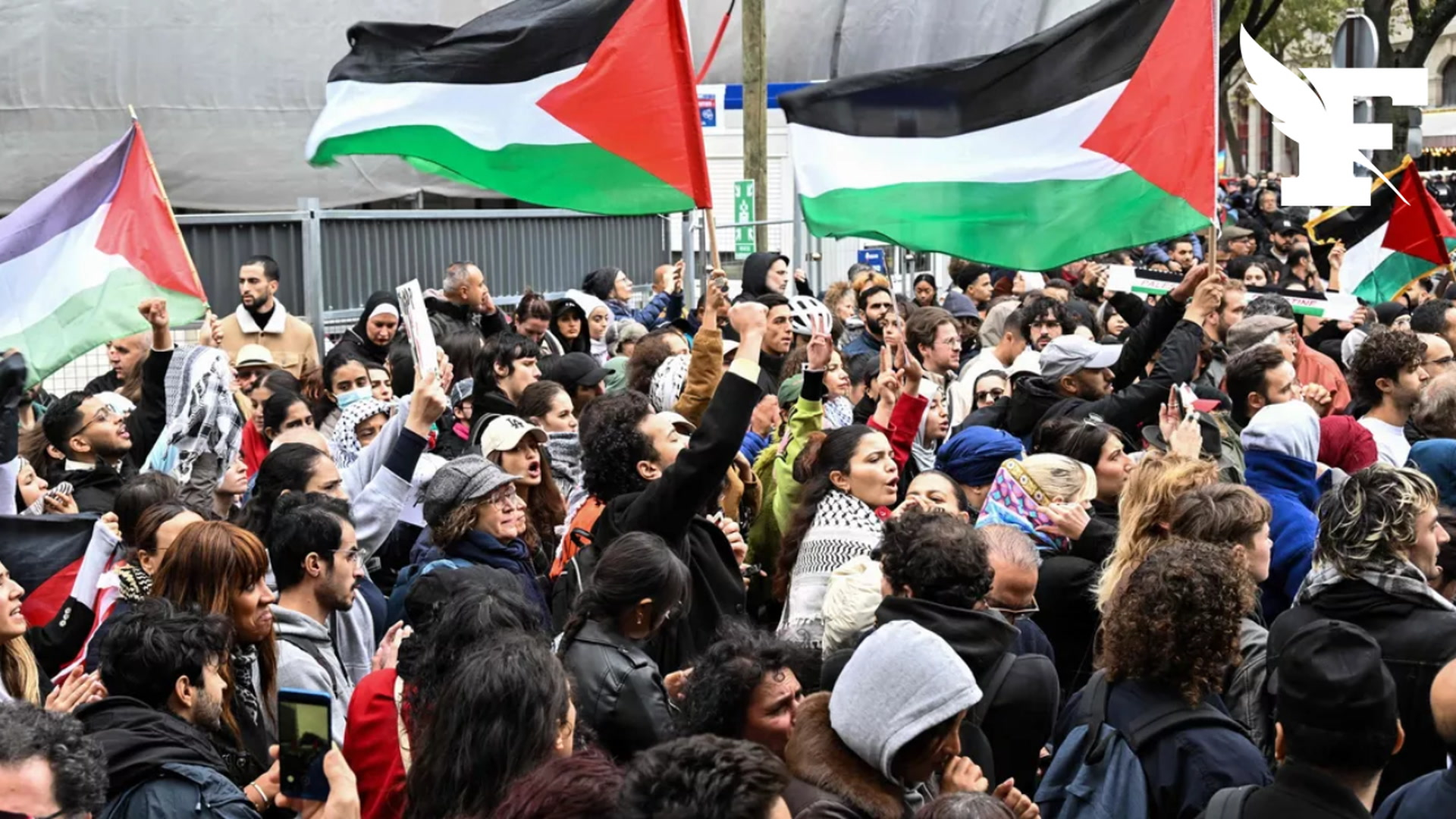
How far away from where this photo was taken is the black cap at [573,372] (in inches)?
330

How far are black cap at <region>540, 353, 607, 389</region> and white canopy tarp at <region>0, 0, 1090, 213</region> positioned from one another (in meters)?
8.88

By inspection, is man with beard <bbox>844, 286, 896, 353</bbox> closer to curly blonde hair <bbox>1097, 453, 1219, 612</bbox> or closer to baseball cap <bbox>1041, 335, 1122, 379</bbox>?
baseball cap <bbox>1041, 335, 1122, 379</bbox>

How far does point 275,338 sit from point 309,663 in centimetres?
575

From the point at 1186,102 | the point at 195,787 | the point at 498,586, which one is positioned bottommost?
the point at 195,787

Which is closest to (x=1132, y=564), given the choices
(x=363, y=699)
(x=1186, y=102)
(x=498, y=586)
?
(x=498, y=586)

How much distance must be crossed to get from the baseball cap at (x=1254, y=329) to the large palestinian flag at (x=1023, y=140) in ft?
4.03

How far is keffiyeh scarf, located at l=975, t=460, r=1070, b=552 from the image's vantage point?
5.75 m

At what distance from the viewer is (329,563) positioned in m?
5.12

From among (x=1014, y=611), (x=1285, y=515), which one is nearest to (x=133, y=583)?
(x=1014, y=611)

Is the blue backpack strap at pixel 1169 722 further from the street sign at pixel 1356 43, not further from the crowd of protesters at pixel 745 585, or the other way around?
the street sign at pixel 1356 43

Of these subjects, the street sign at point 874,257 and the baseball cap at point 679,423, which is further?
the street sign at point 874,257

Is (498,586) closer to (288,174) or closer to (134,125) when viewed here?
(134,125)

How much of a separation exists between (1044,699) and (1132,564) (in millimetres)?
811

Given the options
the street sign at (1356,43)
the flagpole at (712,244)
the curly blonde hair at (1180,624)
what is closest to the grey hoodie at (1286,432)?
the flagpole at (712,244)
